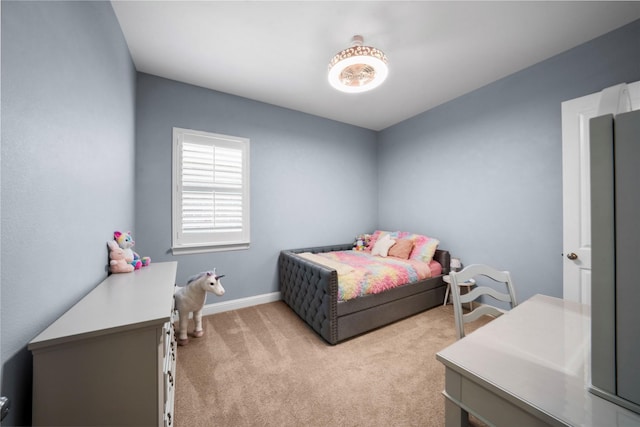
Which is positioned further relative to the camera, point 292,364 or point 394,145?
point 394,145

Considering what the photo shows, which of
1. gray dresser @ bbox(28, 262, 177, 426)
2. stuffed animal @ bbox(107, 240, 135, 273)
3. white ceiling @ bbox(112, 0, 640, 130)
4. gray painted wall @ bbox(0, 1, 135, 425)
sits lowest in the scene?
gray dresser @ bbox(28, 262, 177, 426)

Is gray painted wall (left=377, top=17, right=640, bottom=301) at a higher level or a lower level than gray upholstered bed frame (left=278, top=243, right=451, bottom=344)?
higher

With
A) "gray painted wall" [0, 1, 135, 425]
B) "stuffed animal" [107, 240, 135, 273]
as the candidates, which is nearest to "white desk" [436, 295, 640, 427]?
"gray painted wall" [0, 1, 135, 425]

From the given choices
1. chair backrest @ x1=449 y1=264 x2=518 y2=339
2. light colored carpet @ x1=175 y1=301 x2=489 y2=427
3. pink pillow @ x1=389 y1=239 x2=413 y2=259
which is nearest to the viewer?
chair backrest @ x1=449 y1=264 x2=518 y2=339

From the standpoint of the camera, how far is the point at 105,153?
1502mm

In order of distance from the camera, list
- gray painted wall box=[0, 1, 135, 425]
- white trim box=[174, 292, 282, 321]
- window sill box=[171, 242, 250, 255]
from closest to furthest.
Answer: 1. gray painted wall box=[0, 1, 135, 425]
2. window sill box=[171, 242, 250, 255]
3. white trim box=[174, 292, 282, 321]

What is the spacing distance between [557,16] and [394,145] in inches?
91.2

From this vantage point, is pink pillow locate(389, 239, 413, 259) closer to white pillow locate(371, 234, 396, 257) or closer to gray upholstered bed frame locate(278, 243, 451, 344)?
white pillow locate(371, 234, 396, 257)

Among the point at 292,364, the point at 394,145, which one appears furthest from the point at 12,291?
the point at 394,145

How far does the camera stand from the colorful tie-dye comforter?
2238mm

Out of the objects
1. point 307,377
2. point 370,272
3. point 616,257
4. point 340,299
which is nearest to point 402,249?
point 370,272

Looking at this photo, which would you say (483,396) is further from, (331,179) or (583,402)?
(331,179)

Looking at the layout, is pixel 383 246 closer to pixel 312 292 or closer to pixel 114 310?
pixel 312 292

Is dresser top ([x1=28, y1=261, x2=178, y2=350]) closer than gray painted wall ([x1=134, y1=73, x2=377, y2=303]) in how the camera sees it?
Yes
